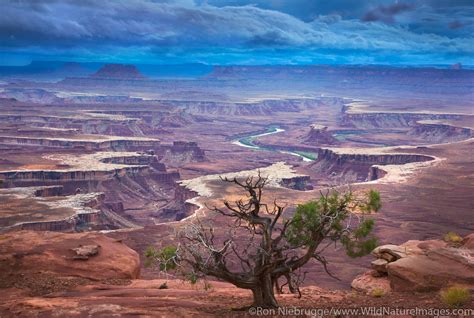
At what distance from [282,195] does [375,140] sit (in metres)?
114

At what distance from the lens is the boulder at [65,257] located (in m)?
31.2

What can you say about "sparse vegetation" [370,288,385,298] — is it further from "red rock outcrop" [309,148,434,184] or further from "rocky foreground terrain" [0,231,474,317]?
"red rock outcrop" [309,148,434,184]

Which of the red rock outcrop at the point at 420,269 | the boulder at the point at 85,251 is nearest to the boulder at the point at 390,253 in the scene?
the red rock outcrop at the point at 420,269

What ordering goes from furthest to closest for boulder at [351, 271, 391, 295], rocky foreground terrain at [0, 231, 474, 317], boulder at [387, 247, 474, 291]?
boulder at [351, 271, 391, 295] < boulder at [387, 247, 474, 291] < rocky foreground terrain at [0, 231, 474, 317]

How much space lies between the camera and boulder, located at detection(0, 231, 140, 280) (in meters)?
31.2

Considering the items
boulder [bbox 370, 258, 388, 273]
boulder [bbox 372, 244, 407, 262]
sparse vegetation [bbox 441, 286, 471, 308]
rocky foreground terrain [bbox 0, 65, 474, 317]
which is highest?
sparse vegetation [bbox 441, 286, 471, 308]

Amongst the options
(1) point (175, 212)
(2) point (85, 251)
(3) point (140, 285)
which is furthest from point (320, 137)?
(3) point (140, 285)

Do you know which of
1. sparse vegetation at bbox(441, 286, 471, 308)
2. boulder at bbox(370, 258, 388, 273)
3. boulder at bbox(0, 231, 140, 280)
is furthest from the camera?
boulder at bbox(0, 231, 140, 280)

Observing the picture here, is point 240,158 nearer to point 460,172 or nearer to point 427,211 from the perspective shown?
point 460,172

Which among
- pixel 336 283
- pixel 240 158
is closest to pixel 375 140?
pixel 240 158

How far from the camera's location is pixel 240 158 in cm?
16050

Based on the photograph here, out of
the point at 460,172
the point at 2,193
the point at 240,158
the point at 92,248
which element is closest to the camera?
the point at 92,248

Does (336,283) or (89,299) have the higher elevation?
Result: (89,299)

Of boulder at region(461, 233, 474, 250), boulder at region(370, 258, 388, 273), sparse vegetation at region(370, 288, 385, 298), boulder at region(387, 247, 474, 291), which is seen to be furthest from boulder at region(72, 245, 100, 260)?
boulder at region(461, 233, 474, 250)
